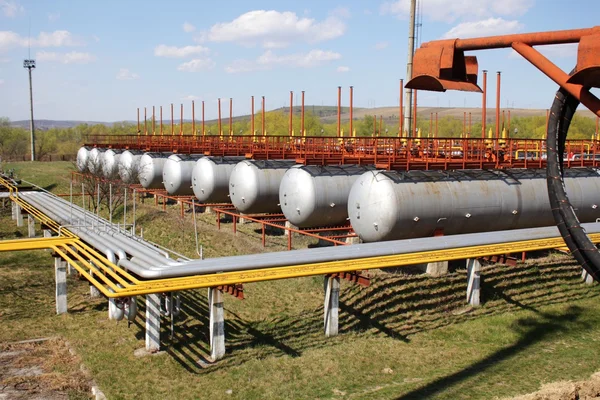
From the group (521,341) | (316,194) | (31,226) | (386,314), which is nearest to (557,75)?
(521,341)

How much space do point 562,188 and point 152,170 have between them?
100 ft

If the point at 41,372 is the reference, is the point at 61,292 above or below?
above

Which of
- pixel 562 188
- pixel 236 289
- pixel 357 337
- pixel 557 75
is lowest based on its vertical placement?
pixel 357 337

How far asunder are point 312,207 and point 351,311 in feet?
21.8

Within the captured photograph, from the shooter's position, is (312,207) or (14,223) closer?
(312,207)

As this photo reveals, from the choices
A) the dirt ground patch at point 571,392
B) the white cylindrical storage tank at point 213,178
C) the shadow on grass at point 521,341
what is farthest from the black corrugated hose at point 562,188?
the white cylindrical storage tank at point 213,178

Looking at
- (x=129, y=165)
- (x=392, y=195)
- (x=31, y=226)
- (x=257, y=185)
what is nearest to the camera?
(x=392, y=195)

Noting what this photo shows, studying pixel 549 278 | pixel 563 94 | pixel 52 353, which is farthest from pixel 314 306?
pixel 563 94

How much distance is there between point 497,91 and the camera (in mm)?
23172

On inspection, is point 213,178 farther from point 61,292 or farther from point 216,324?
point 216,324

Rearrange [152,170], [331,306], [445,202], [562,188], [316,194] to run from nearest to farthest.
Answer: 1. [562,188]
2. [331,306]
3. [445,202]
4. [316,194]
5. [152,170]

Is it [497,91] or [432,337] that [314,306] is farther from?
[497,91]

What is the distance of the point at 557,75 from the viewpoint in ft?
21.9

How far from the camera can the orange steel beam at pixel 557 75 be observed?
6511 millimetres
